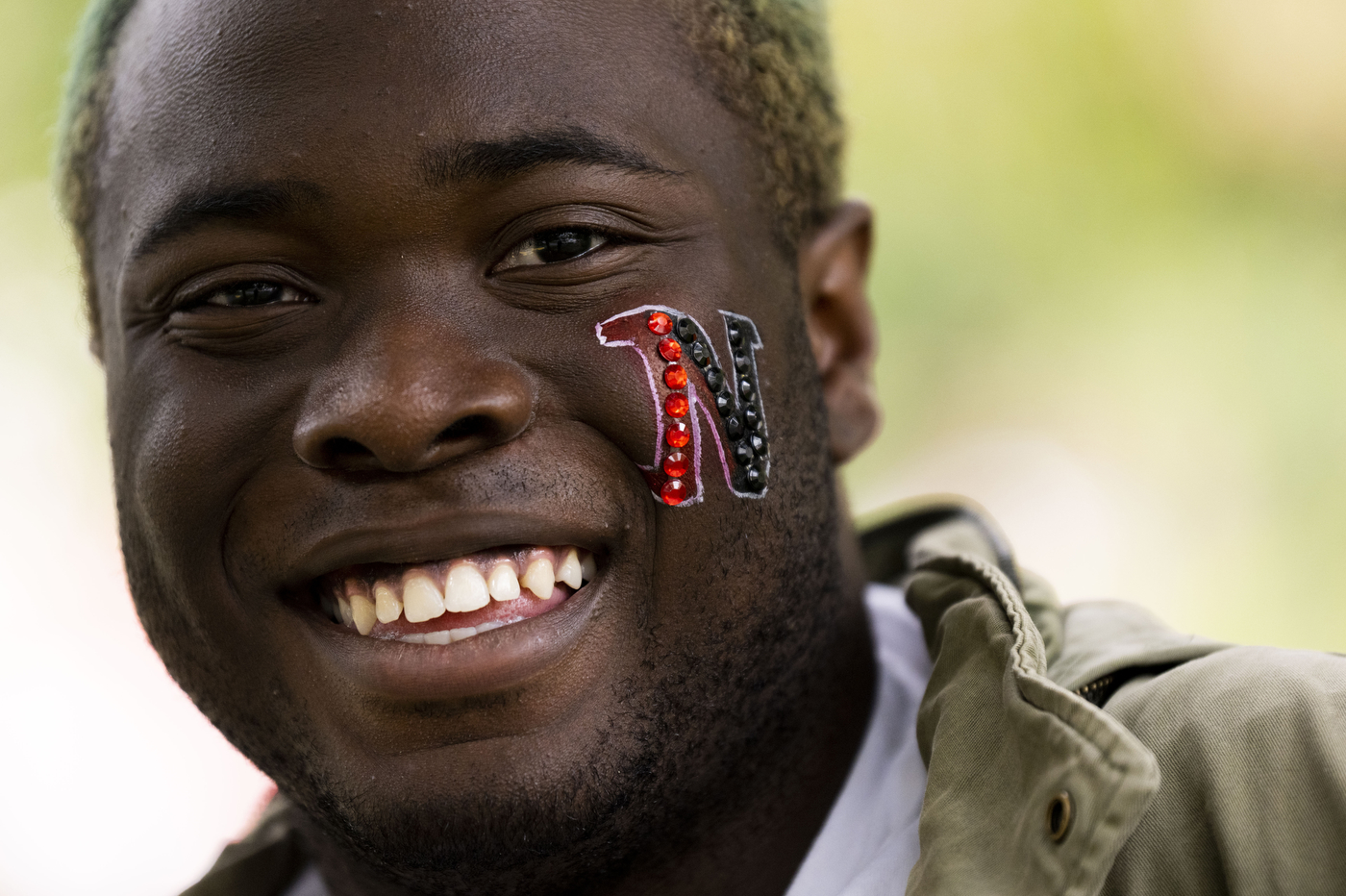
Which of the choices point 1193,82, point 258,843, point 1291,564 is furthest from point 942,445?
point 258,843

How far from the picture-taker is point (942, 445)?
738cm

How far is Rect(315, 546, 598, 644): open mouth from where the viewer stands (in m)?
2.04

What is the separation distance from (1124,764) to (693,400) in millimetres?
863

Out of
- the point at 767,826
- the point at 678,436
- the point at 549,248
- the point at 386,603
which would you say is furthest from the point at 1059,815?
the point at 549,248

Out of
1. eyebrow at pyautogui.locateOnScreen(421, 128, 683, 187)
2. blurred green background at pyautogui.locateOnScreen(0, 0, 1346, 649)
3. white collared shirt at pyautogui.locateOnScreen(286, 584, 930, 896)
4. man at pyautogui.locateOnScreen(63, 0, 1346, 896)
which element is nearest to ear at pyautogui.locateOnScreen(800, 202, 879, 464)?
man at pyautogui.locateOnScreen(63, 0, 1346, 896)

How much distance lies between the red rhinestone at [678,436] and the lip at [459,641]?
193mm

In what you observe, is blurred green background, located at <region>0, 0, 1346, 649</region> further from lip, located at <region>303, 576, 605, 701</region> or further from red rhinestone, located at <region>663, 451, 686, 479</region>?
lip, located at <region>303, 576, 605, 701</region>

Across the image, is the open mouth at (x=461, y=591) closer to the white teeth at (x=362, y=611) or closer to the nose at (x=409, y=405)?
the white teeth at (x=362, y=611)

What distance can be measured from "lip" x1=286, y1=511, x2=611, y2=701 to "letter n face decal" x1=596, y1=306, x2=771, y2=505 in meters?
0.18

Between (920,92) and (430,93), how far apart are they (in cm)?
581

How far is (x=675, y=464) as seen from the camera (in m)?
2.10

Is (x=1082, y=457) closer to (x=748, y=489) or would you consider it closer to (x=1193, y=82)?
(x=1193, y=82)

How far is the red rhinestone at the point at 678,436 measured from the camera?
6.88ft

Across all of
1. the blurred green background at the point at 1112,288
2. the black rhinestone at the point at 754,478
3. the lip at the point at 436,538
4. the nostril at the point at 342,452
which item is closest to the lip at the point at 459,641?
the lip at the point at 436,538
